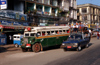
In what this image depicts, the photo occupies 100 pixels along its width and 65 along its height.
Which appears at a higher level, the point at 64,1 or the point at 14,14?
the point at 64,1

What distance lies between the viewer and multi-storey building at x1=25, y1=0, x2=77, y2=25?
28.8 metres

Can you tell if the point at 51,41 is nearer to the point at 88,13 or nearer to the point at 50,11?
the point at 50,11

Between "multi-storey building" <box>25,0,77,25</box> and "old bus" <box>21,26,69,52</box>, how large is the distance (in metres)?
11.5

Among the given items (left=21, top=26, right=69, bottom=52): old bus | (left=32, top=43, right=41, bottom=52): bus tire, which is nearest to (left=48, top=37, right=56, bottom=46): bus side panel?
(left=21, top=26, right=69, bottom=52): old bus

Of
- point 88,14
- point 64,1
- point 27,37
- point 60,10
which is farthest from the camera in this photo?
point 88,14

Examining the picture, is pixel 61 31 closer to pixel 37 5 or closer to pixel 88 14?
pixel 37 5

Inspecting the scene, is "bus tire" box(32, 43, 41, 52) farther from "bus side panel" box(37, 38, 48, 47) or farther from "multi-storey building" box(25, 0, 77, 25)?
"multi-storey building" box(25, 0, 77, 25)

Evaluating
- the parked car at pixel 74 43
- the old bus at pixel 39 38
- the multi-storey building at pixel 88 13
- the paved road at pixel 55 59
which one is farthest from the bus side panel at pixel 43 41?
the multi-storey building at pixel 88 13

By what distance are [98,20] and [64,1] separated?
25.2 meters

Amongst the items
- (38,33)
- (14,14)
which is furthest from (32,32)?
(14,14)

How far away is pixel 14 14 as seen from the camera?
22.6 meters

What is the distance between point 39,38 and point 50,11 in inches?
757

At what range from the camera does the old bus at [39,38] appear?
15117mm

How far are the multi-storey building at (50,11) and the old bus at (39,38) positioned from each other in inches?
452
